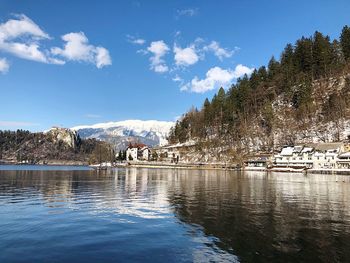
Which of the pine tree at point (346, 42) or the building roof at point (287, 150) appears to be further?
the pine tree at point (346, 42)

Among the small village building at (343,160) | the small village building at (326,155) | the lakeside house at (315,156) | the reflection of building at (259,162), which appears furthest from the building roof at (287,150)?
the small village building at (343,160)

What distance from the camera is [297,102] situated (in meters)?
173

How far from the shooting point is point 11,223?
88.8 feet

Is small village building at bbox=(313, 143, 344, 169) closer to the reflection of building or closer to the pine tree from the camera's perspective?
the reflection of building

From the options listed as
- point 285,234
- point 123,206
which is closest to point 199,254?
point 285,234

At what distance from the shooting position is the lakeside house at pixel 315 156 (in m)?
137

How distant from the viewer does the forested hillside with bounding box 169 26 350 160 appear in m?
159

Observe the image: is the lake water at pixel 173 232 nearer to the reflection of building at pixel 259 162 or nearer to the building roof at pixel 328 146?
the building roof at pixel 328 146

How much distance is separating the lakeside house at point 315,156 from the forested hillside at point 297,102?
1037 centimetres

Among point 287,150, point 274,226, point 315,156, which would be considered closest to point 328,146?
point 315,156

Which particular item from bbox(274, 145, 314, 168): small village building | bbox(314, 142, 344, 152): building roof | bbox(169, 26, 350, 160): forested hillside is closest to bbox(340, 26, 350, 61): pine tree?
bbox(169, 26, 350, 160): forested hillside

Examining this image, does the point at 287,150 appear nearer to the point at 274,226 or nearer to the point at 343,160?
the point at 343,160

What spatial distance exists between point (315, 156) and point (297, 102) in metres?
38.6

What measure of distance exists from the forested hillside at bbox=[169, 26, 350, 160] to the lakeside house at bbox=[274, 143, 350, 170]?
34.0 ft
